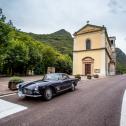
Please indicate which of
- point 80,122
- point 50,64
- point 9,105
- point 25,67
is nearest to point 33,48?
point 25,67

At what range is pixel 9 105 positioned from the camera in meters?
8.06

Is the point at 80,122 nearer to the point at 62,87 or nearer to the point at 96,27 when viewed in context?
the point at 62,87

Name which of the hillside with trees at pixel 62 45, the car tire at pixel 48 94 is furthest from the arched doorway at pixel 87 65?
the hillside with trees at pixel 62 45

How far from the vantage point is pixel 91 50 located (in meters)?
43.0

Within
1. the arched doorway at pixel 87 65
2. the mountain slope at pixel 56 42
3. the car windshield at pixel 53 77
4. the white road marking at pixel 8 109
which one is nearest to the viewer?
the white road marking at pixel 8 109

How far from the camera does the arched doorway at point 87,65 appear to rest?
4276cm

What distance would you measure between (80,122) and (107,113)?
1.49 metres

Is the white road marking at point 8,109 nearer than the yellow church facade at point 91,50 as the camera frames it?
Yes

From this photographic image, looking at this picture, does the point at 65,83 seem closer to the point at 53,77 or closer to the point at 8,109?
the point at 53,77

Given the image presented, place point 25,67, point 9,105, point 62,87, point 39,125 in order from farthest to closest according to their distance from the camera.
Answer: point 25,67, point 62,87, point 9,105, point 39,125

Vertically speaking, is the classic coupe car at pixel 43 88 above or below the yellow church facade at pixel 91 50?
below

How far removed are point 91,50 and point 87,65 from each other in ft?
11.6

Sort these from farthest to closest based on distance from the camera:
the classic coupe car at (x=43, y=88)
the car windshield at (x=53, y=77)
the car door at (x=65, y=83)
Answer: the car door at (x=65, y=83)
the car windshield at (x=53, y=77)
the classic coupe car at (x=43, y=88)

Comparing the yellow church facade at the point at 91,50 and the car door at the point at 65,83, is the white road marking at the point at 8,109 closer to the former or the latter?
the car door at the point at 65,83
